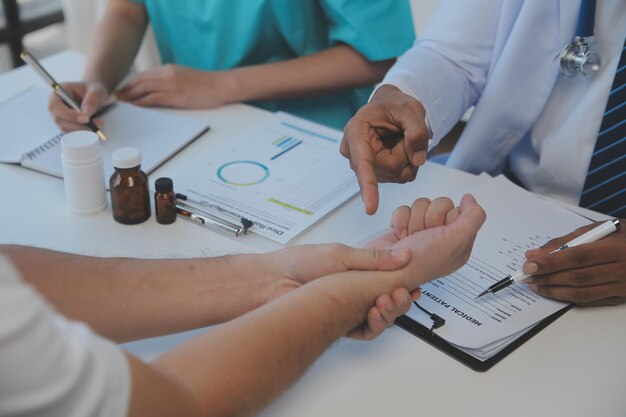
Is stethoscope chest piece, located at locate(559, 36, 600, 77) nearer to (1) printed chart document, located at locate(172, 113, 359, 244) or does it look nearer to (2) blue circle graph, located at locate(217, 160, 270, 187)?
(1) printed chart document, located at locate(172, 113, 359, 244)

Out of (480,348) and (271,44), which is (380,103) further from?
(271,44)

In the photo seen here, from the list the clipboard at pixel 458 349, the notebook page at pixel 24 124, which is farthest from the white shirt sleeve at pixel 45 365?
the notebook page at pixel 24 124

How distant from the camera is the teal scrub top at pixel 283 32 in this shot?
1422 mm

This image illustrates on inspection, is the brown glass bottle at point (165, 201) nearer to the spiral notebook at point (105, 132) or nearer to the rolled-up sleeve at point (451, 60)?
the spiral notebook at point (105, 132)

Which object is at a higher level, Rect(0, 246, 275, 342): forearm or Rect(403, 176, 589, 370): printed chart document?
Rect(403, 176, 589, 370): printed chart document

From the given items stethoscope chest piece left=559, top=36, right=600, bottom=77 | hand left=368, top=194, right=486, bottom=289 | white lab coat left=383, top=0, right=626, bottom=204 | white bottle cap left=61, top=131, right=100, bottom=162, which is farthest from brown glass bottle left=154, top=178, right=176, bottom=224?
stethoscope chest piece left=559, top=36, right=600, bottom=77

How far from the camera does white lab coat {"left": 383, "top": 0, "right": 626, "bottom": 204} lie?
111 centimetres

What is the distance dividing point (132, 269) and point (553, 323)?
20.9 inches

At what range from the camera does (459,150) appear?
1.31 meters

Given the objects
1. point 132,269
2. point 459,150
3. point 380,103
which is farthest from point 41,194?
point 459,150

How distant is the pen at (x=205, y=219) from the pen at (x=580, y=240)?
1.17ft

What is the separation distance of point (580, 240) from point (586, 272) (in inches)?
1.9

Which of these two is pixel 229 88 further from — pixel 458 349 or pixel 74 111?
pixel 458 349

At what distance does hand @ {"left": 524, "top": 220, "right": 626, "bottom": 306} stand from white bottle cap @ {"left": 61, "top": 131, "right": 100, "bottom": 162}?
63 cm
